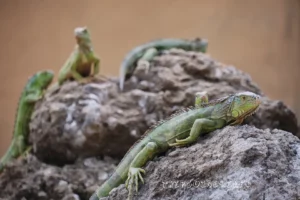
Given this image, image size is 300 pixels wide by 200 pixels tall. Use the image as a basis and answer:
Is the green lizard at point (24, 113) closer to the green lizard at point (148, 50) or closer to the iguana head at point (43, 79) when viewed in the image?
the iguana head at point (43, 79)

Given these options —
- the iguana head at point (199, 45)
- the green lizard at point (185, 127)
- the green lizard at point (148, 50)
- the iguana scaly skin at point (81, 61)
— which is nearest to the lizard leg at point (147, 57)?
A: the green lizard at point (148, 50)

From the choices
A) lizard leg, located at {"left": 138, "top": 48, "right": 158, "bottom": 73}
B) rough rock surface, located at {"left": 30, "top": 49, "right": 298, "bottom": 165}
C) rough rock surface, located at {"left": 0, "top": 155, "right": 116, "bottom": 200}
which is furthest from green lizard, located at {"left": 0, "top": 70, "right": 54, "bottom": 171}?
lizard leg, located at {"left": 138, "top": 48, "right": 158, "bottom": 73}

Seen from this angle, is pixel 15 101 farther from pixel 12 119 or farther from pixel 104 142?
pixel 104 142

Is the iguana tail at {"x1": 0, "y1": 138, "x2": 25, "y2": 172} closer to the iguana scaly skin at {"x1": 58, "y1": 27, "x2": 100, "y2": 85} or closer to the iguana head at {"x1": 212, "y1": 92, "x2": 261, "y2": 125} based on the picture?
the iguana scaly skin at {"x1": 58, "y1": 27, "x2": 100, "y2": 85}

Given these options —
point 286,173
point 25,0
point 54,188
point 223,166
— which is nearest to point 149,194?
point 223,166

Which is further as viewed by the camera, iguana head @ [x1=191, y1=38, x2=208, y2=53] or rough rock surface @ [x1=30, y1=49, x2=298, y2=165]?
iguana head @ [x1=191, y1=38, x2=208, y2=53]
